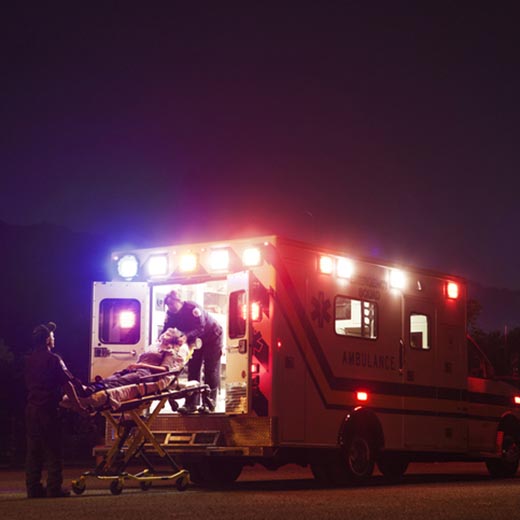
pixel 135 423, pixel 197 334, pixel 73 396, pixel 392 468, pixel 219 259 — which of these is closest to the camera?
pixel 73 396

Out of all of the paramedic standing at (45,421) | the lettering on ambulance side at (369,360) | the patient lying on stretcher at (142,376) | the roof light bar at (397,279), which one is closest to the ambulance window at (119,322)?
the patient lying on stretcher at (142,376)

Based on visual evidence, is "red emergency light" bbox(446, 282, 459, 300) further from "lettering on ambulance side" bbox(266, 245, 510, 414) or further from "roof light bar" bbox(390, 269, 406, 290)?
"lettering on ambulance side" bbox(266, 245, 510, 414)

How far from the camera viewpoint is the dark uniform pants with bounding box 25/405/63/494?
12125 mm

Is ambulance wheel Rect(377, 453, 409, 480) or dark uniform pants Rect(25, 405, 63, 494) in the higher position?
dark uniform pants Rect(25, 405, 63, 494)

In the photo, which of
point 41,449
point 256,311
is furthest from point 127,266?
point 41,449

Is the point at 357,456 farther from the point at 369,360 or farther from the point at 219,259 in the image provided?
the point at 219,259

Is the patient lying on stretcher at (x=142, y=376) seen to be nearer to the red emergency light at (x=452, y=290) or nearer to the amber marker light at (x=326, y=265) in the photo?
the amber marker light at (x=326, y=265)

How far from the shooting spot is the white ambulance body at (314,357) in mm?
13180

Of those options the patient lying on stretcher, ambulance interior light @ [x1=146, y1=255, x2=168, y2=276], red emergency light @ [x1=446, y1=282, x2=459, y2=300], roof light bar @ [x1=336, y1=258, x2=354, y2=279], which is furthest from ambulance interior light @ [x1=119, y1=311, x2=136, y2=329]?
red emergency light @ [x1=446, y1=282, x2=459, y2=300]

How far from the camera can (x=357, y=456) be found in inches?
566

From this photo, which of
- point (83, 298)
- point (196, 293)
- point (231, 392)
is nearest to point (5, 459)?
point (196, 293)

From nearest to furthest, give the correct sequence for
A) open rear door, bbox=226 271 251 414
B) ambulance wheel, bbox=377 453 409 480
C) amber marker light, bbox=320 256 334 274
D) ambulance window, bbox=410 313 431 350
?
open rear door, bbox=226 271 251 414, amber marker light, bbox=320 256 334 274, ambulance window, bbox=410 313 431 350, ambulance wheel, bbox=377 453 409 480

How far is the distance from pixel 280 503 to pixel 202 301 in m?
4.96

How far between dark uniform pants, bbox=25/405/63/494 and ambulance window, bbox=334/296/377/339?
3.99 m
